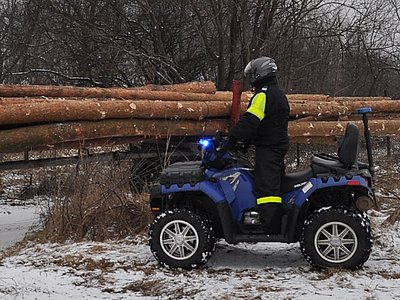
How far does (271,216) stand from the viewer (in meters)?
6.31

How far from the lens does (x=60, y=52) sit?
65.1 feet

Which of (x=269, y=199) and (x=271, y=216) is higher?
(x=269, y=199)

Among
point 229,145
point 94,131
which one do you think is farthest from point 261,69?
point 94,131

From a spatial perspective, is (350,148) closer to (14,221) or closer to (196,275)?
(196,275)

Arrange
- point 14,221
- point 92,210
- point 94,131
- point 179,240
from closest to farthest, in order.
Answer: point 179,240 → point 92,210 → point 94,131 → point 14,221

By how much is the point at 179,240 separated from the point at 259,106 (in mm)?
1567

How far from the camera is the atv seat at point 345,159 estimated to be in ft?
20.6

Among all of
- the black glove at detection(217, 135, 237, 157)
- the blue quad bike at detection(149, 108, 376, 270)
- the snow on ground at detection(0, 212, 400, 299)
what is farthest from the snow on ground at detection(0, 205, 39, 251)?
the black glove at detection(217, 135, 237, 157)

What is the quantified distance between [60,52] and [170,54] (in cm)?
365

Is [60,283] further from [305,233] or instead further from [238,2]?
[238,2]

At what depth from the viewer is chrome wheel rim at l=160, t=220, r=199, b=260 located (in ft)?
20.9

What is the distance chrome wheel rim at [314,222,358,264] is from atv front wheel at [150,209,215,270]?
1.08 metres

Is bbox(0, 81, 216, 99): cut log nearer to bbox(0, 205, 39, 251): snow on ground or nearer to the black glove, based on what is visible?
bbox(0, 205, 39, 251): snow on ground

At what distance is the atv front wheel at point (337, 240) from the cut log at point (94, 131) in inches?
161
